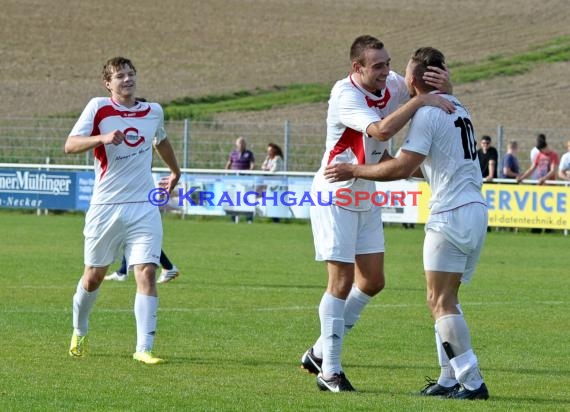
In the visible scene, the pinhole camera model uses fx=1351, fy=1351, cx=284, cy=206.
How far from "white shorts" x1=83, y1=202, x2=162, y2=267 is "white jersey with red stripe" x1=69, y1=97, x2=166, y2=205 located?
0.08 meters

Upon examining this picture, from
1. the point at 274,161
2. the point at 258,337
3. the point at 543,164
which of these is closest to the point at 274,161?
the point at 274,161

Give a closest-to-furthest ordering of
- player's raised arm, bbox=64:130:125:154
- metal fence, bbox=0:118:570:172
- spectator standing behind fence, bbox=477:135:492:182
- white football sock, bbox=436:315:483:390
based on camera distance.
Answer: white football sock, bbox=436:315:483:390
player's raised arm, bbox=64:130:125:154
spectator standing behind fence, bbox=477:135:492:182
metal fence, bbox=0:118:570:172

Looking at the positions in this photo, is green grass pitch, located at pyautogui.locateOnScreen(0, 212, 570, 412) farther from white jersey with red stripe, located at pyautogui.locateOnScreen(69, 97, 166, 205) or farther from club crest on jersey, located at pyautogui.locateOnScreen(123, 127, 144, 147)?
club crest on jersey, located at pyautogui.locateOnScreen(123, 127, 144, 147)

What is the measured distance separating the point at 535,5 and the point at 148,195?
60.2m

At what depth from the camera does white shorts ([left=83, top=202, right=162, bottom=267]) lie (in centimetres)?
1076

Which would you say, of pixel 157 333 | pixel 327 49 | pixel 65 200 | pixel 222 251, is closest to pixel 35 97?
pixel 327 49

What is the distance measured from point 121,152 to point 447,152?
10.6 ft

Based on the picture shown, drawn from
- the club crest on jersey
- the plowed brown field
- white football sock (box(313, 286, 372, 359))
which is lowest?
white football sock (box(313, 286, 372, 359))

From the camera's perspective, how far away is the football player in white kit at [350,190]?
905 cm

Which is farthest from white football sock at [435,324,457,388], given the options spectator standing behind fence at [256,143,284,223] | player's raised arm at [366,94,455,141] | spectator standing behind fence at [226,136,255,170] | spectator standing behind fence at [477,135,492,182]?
spectator standing behind fence at [226,136,255,170]

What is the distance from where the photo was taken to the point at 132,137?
10875 millimetres

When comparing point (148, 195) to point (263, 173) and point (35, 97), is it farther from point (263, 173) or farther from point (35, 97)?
point (35, 97)

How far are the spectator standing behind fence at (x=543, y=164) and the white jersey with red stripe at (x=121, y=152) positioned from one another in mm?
18997

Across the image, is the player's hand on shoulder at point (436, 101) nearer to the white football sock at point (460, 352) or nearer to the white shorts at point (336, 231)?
the white shorts at point (336, 231)
